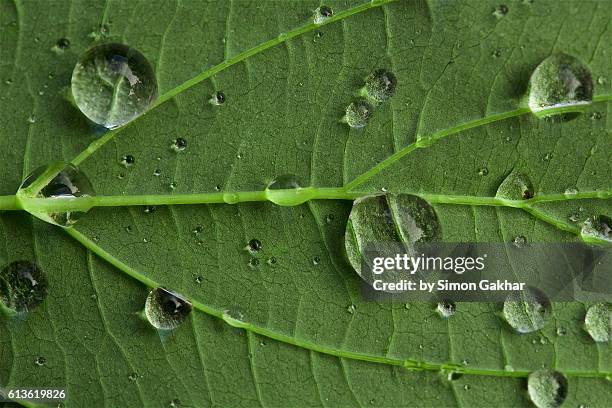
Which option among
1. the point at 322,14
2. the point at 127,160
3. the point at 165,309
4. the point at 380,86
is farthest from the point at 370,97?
the point at 165,309

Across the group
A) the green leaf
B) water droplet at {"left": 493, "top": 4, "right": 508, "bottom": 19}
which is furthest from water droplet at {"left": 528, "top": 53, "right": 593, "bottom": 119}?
water droplet at {"left": 493, "top": 4, "right": 508, "bottom": 19}

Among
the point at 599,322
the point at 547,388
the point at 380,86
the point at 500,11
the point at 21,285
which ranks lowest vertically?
the point at 547,388

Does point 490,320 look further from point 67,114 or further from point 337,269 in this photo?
point 67,114

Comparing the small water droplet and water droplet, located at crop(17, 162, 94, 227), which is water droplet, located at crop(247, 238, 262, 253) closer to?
water droplet, located at crop(17, 162, 94, 227)

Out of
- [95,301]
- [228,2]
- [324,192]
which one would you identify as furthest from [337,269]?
[228,2]

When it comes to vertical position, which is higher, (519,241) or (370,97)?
(370,97)

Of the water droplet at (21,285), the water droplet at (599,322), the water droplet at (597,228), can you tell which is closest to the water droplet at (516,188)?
the water droplet at (597,228)

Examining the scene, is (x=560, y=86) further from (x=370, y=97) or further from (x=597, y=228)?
(x=370, y=97)
